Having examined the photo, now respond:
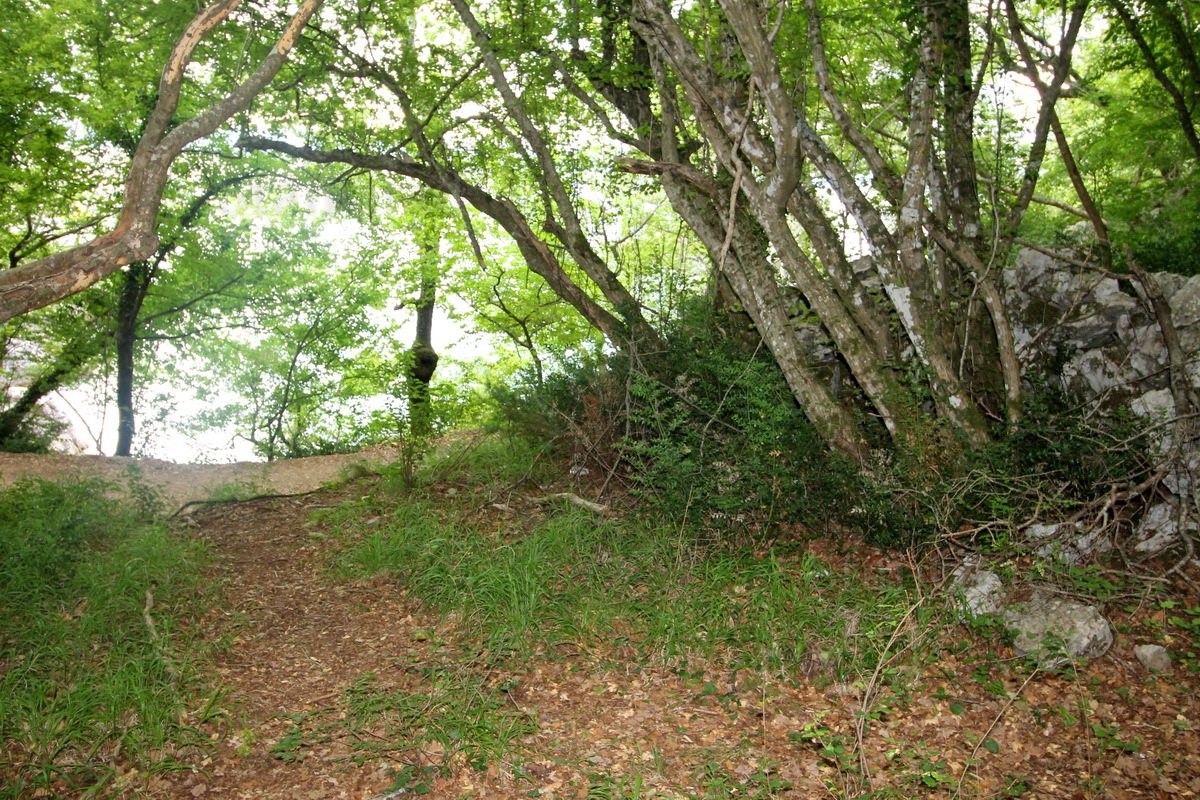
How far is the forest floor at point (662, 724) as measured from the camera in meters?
3.75

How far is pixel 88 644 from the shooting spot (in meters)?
4.89

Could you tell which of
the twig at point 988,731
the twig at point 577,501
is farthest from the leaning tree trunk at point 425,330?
the twig at point 988,731

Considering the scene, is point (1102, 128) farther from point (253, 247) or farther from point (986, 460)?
point (253, 247)

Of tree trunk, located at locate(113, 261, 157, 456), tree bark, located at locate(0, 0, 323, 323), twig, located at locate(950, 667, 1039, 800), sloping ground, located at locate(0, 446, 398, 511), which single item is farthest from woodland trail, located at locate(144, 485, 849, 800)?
tree trunk, located at locate(113, 261, 157, 456)

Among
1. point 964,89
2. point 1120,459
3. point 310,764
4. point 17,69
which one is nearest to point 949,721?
point 1120,459

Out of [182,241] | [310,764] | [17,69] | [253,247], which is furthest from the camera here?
[253,247]

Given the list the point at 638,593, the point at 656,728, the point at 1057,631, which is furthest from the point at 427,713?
the point at 1057,631

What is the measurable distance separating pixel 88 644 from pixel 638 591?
3475mm

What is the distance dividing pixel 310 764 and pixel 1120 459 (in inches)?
205

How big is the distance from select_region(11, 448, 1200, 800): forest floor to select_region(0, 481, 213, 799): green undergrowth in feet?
0.65

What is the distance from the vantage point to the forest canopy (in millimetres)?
6125

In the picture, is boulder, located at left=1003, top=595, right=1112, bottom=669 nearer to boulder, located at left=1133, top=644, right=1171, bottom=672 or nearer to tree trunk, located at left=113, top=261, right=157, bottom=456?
boulder, located at left=1133, top=644, right=1171, bottom=672

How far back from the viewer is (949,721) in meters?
4.17

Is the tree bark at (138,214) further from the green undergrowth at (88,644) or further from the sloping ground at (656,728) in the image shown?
the sloping ground at (656,728)
